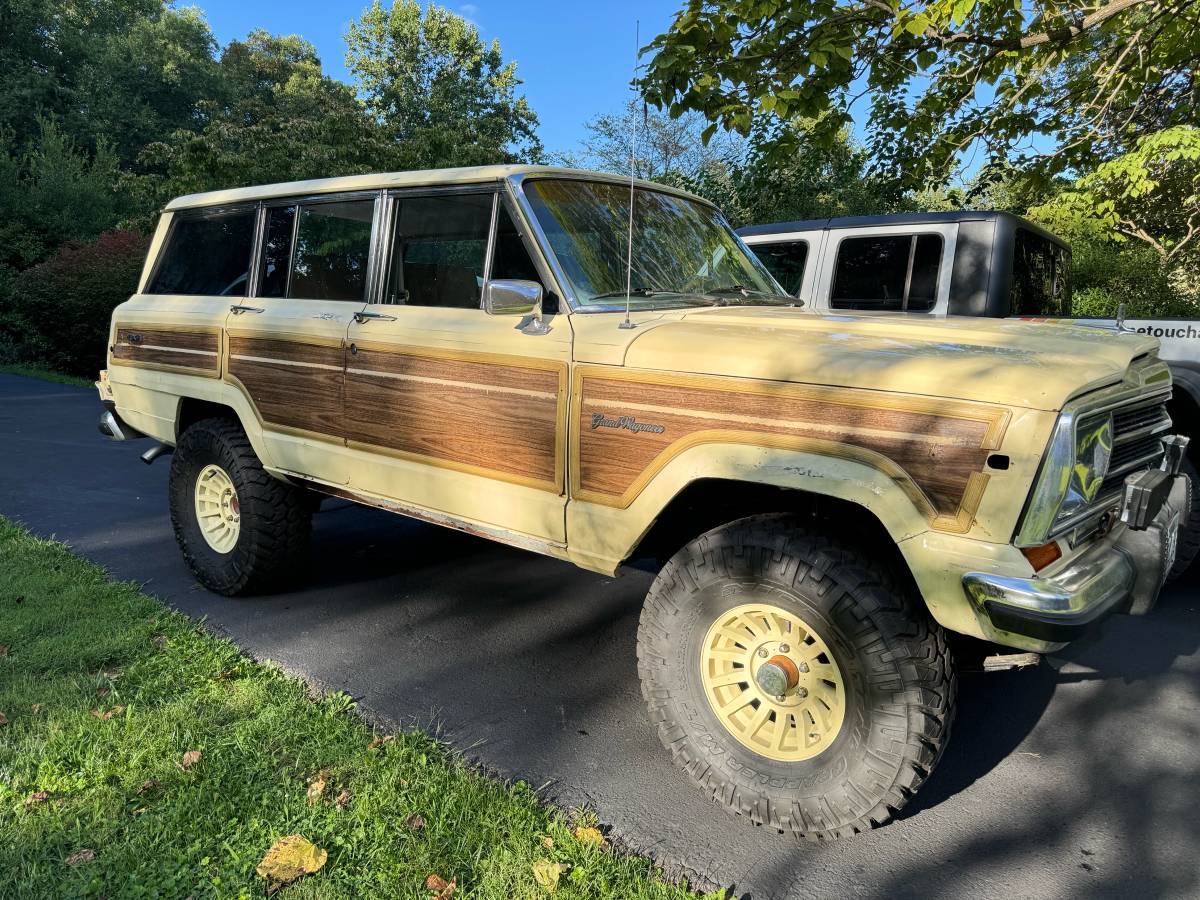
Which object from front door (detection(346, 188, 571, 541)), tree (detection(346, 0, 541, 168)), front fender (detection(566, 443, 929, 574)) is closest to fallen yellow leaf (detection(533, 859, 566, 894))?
front fender (detection(566, 443, 929, 574))

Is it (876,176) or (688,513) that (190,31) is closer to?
(876,176)

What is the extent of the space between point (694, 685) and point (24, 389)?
14.5 metres

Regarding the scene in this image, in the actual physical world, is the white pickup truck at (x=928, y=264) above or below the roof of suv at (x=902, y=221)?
below

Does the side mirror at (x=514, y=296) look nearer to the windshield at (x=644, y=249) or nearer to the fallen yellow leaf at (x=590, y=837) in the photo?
the windshield at (x=644, y=249)

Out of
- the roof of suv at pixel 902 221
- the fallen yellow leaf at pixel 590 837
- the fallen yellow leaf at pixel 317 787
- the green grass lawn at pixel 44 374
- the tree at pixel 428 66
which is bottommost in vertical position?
the fallen yellow leaf at pixel 317 787

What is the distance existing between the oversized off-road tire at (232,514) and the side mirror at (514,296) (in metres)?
1.97

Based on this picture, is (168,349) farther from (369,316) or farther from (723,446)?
(723,446)

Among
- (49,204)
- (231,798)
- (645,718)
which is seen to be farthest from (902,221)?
(49,204)

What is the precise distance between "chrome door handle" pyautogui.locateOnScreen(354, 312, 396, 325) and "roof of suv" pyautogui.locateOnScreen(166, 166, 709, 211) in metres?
0.60

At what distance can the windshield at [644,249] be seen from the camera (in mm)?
3105

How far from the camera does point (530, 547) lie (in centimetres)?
308

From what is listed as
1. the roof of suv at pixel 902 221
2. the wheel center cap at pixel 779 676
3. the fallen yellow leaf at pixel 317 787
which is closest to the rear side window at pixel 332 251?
the fallen yellow leaf at pixel 317 787

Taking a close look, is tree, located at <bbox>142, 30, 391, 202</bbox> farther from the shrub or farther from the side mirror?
the side mirror

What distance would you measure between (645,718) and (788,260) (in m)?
4.24
